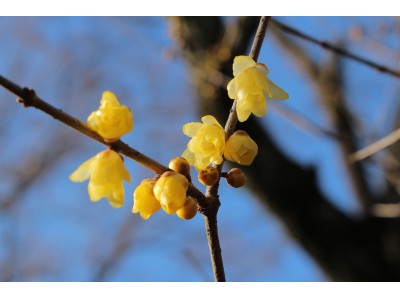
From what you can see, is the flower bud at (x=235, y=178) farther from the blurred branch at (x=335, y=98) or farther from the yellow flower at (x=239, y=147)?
the blurred branch at (x=335, y=98)

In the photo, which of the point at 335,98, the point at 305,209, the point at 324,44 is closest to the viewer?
the point at 324,44

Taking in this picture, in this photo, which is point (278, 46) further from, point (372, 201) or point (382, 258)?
point (382, 258)

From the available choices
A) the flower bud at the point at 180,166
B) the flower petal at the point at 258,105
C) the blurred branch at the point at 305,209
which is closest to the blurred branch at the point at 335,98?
the blurred branch at the point at 305,209

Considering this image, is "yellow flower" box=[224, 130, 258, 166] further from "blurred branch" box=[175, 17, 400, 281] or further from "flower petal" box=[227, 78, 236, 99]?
"blurred branch" box=[175, 17, 400, 281]

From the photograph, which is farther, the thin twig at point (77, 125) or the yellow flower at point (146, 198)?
the yellow flower at point (146, 198)

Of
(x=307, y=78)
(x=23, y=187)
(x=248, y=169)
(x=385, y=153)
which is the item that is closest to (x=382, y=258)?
(x=385, y=153)

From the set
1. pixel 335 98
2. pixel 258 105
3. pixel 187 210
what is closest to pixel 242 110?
pixel 258 105

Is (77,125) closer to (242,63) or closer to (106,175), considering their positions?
(106,175)
